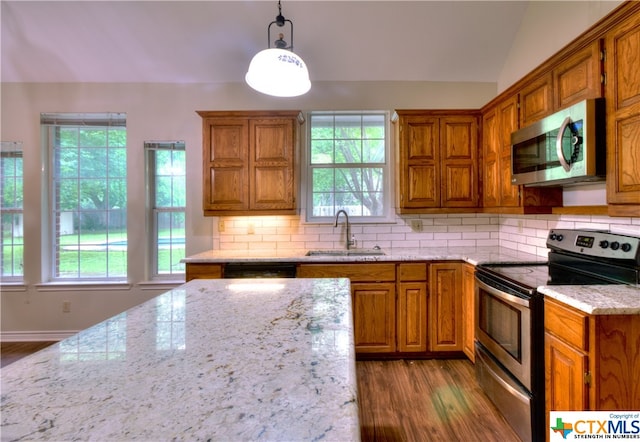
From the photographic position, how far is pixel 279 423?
521mm

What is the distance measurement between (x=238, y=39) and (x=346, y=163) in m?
1.61

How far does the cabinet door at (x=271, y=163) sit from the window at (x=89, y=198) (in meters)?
1.56

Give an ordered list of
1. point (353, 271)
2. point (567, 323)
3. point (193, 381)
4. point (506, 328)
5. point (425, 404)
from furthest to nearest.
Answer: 1. point (353, 271)
2. point (425, 404)
3. point (506, 328)
4. point (567, 323)
5. point (193, 381)

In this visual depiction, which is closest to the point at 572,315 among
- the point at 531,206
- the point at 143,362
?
the point at 531,206

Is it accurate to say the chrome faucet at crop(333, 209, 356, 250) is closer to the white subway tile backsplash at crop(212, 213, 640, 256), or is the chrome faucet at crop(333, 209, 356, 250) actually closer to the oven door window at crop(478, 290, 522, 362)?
the white subway tile backsplash at crop(212, 213, 640, 256)

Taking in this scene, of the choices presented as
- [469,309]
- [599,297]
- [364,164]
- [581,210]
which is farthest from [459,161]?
[599,297]

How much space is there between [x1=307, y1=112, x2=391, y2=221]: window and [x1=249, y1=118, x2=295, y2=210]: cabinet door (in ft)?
1.51

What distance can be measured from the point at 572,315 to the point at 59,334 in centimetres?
442

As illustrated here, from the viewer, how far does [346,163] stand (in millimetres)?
3312

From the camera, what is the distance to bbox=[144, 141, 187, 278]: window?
3.29m

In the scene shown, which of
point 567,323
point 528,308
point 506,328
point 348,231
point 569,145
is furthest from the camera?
point 348,231

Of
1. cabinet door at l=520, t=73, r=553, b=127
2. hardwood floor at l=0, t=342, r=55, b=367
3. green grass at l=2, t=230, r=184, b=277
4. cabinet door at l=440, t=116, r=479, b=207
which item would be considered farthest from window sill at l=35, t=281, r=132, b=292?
cabinet door at l=520, t=73, r=553, b=127

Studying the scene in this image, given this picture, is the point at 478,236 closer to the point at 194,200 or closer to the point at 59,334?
the point at 194,200

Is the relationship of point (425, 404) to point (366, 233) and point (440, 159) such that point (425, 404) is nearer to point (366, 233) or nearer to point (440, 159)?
point (366, 233)
